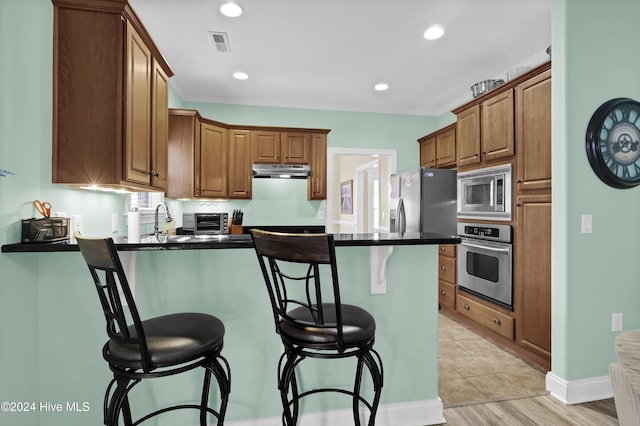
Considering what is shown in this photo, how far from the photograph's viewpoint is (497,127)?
2992mm

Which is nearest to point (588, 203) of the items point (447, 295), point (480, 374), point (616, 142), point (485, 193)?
point (616, 142)

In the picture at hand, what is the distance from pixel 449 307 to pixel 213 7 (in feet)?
12.4

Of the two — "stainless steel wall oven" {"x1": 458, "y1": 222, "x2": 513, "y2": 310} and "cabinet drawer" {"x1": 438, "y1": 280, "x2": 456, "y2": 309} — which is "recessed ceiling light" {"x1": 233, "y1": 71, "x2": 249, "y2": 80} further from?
"cabinet drawer" {"x1": 438, "y1": 280, "x2": 456, "y2": 309}

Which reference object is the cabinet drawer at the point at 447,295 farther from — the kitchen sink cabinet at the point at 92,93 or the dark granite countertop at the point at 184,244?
the kitchen sink cabinet at the point at 92,93

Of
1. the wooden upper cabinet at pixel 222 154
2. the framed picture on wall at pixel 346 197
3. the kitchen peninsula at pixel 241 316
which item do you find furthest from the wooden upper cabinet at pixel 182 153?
the framed picture on wall at pixel 346 197

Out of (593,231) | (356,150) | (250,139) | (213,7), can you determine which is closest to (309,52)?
(213,7)

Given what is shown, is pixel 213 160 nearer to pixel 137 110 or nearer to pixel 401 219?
pixel 137 110

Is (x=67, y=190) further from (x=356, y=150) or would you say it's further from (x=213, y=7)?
(x=356, y=150)

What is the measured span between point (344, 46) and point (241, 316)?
8.45 feet

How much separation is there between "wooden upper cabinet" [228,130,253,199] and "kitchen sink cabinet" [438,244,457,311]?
261 centimetres

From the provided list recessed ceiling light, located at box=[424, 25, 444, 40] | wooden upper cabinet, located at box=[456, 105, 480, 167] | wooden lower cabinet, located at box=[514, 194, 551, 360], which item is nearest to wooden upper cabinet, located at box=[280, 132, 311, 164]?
wooden upper cabinet, located at box=[456, 105, 480, 167]

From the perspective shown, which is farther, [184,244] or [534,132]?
[534,132]

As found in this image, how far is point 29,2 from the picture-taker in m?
1.51

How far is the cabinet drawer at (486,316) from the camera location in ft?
9.36
